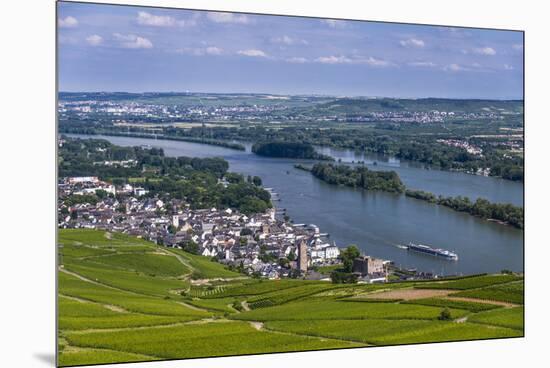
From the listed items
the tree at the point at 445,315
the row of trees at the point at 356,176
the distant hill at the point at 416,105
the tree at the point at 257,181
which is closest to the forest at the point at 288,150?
Result: the row of trees at the point at 356,176

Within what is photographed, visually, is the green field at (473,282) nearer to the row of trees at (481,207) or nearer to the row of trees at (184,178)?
the row of trees at (481,207)

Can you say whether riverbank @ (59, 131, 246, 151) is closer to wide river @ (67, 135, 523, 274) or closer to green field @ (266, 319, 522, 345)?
wide river @ (67, 135, 523, 274)

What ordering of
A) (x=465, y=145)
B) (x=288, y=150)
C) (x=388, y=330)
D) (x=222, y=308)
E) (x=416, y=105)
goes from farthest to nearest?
1. (x=465, y=145)
2. (x=416, y=105)
3. (x=288, y=150)
4. (x=388, y=330)
5. (x=222, y=308)

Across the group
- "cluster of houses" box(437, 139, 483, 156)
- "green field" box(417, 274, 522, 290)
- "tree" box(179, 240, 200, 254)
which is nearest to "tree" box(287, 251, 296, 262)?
"tree" box(179, 240, 200, 254)

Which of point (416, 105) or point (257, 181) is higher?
point (416, 105)

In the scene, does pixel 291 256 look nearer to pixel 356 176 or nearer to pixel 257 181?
pixel 257 181

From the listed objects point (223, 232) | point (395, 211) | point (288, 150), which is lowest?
point (223, 232)

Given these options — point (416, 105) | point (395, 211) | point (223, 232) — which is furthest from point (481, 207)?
point (223, 232)

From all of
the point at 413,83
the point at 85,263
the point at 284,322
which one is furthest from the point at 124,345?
the point at 413,83
